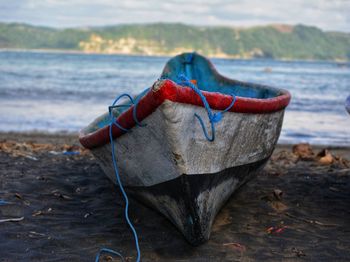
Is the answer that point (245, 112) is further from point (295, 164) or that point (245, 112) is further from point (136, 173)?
point (295, 164)

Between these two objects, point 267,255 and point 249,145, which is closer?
point 267,255

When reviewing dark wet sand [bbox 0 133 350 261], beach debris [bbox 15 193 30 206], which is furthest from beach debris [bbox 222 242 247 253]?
beach debris [bbox 15 193 30 206]

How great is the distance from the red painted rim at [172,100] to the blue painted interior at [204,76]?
76.3 inches

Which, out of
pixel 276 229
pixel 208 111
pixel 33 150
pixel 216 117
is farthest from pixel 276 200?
pixel 33 150

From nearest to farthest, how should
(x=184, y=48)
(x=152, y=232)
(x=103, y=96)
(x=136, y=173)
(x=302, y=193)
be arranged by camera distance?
(x=136, y=173)
(x=152, y=232)
(x=302, y=193)
(x=103, y=96)
(x=184, y=48)

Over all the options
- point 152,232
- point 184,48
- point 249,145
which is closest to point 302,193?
point 249,145

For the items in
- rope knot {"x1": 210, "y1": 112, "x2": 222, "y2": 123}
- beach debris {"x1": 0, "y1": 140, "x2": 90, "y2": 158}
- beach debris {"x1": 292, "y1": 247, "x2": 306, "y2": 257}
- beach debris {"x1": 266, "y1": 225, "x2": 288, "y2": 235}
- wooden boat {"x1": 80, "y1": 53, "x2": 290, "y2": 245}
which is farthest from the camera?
beach debris {"x1": 0, "y1": 140, "x2": 90, "y2": 158}

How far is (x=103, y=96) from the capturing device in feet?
75.6

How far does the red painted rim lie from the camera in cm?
394

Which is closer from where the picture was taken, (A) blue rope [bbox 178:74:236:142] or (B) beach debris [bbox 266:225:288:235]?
(A) blue rope [bbox 178:74:236:142]

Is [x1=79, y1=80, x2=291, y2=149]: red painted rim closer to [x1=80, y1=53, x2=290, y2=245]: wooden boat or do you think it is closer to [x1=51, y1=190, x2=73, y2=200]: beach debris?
[x1=80, y1=53, x2=290, y2=245]: wooden boat

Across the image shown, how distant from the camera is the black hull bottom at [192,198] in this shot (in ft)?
14.8

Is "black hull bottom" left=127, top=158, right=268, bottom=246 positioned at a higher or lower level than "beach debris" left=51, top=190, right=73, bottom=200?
higher

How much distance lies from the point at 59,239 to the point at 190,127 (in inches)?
69.6
